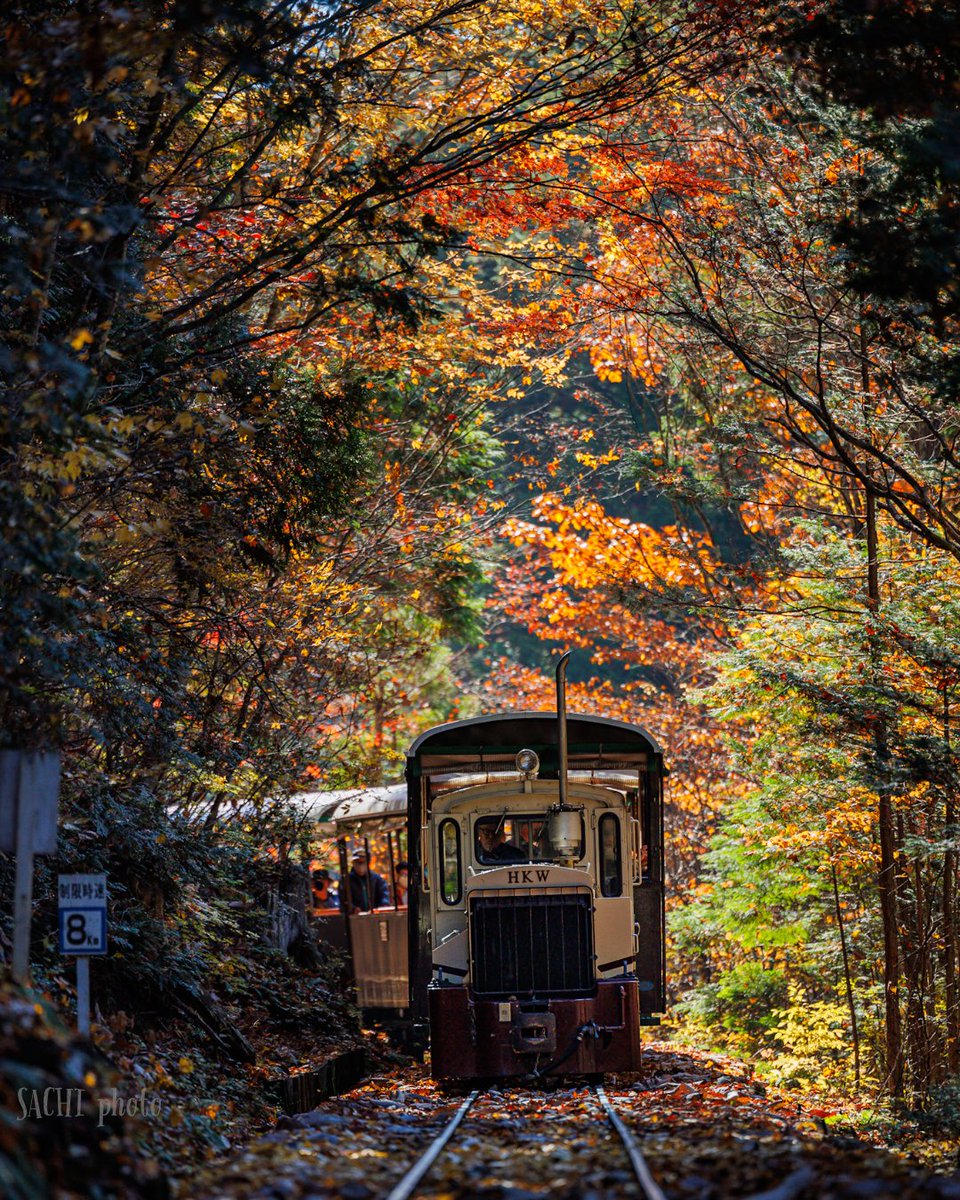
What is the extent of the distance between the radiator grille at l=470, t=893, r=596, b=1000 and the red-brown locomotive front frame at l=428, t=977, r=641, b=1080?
0.82 feet

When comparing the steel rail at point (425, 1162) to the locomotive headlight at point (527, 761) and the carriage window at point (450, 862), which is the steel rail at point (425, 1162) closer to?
the carriage window at point (450, 862)

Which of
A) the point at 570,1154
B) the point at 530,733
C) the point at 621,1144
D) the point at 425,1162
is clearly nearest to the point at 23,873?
the point at 425,1162

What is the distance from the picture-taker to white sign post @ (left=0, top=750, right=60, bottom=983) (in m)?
8.19

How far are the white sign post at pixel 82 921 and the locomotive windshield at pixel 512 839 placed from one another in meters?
6.36

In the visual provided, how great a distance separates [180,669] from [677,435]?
55.5 ft

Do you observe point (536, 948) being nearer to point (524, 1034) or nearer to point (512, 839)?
point (524, 1034)

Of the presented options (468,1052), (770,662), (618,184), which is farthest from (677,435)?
(468,1052)

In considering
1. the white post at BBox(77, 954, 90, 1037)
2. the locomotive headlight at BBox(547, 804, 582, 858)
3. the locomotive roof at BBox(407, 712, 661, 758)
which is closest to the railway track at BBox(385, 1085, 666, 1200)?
the white post at BBox(77, 954, 90, 1037)

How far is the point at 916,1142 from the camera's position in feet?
39.9

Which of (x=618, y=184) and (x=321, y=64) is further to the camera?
(x=618, y=184)

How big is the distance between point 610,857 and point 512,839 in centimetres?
105

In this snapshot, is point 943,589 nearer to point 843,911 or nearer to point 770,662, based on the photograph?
Answer: point 770,662

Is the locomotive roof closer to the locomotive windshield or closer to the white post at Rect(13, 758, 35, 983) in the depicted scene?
the locomotive windshield

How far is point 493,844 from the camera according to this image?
49.3ft
